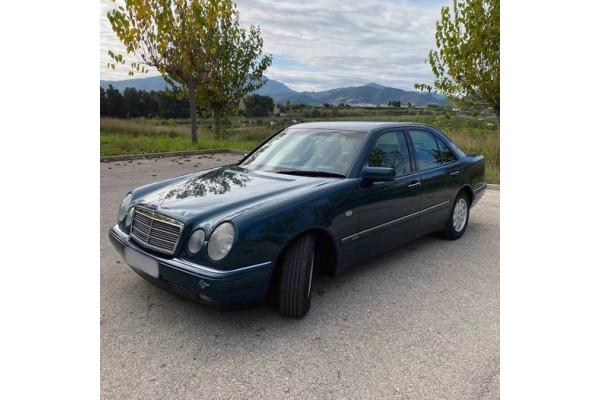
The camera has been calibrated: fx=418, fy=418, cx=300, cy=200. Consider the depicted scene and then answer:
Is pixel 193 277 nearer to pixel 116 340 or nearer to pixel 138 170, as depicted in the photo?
pixel 116 340

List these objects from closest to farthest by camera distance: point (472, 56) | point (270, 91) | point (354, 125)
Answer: point (354, 125) < point (472, 56) < point (270, 91)

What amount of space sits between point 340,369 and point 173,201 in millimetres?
1727

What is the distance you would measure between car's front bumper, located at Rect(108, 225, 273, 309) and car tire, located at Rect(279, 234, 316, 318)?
164 mm

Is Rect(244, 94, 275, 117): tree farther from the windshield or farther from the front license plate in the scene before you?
the front license plate

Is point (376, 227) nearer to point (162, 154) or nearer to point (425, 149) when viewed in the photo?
point (425, 149)

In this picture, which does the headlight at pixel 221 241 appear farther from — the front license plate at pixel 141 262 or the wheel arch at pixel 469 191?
the wheel arch at pixel 469 191

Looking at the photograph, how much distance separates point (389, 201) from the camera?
382 centimetres

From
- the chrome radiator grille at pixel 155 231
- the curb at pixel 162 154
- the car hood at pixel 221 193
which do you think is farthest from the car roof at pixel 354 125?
the curb at pixel 162 154

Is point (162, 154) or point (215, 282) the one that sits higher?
point (162, 154)

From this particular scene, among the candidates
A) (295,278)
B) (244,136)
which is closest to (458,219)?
(295,278)

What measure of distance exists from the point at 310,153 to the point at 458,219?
7.31 feet

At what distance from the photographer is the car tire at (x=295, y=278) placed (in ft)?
9.59

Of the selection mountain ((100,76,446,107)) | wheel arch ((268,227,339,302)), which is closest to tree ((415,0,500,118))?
mountain ((100,76,446,107))

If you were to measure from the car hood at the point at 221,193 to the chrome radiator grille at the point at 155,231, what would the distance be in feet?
0.18
